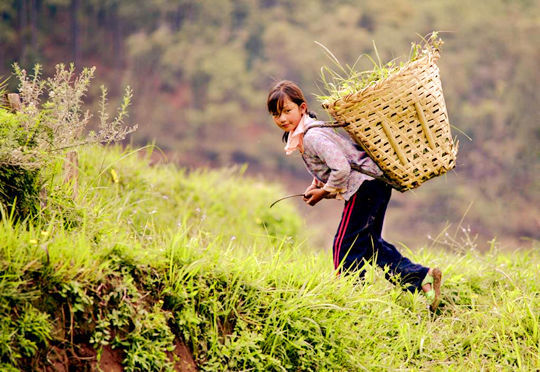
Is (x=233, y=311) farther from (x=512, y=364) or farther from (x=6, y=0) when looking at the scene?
(x=6, y=0)

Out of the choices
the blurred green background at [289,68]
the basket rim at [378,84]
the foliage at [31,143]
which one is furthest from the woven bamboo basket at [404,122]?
the blurred green background at [289,68]

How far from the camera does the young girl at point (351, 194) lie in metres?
3.09

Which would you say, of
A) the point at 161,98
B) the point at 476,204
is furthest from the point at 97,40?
the point at 476,204

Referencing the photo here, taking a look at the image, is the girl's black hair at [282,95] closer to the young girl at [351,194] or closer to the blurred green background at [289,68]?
the young girl at [351,194]

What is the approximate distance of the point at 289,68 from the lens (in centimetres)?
2144

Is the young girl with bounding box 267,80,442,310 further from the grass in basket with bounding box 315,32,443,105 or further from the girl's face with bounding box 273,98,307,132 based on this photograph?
the grass in basket with bounding box 315,32,443,105

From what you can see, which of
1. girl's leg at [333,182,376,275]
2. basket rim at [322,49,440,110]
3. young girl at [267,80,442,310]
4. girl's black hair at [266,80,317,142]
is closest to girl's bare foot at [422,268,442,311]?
young girl at [267,80,442,310]

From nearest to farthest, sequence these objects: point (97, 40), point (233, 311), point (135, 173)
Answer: point (233, 311) → point (135, 173) → point (97, 40)

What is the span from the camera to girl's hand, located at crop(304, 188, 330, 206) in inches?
122

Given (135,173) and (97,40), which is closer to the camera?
(135,173)

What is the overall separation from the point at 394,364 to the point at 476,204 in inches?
696

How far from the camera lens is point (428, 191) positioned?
19.8 meters

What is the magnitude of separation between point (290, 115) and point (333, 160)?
0.37 metres

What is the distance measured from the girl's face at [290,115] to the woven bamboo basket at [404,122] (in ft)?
0.79
